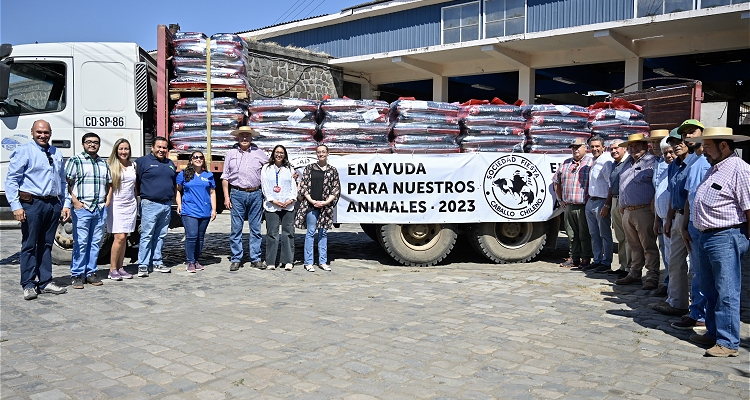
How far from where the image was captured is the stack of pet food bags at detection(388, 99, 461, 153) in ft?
28.2

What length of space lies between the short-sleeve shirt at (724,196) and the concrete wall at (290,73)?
451 inches

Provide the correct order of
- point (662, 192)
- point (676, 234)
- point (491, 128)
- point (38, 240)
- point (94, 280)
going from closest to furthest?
1. point (676, 234)
2. point (662, 192)
3. point (38, 240)
4. point (94, 280)
5. point (491, 128)

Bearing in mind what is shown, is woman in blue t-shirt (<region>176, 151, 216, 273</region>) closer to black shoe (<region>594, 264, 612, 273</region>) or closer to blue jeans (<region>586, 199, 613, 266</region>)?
blue jeans (<region>586, 199, 613, 266</region>)

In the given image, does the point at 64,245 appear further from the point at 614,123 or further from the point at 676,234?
the point at 614,123

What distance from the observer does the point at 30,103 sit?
27.0ft

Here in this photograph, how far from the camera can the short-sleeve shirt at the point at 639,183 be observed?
23.2 feet

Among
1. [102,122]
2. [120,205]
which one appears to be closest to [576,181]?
[120,205]

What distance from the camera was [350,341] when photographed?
16.9 feet

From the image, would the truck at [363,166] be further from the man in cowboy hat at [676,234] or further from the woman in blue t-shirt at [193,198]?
the man in cowboy hat at [676,234]

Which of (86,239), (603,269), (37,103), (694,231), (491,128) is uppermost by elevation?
(37,103)

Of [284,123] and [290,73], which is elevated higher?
[290,73]

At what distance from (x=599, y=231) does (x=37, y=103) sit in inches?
308

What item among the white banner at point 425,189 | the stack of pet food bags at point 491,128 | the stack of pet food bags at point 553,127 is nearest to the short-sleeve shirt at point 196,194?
the white banner at point 425,189

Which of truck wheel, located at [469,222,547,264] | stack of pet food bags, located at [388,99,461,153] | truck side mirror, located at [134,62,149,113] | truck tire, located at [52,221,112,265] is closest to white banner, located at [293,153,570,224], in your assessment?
stack of pet food bags, located at [388,99,461,153]
